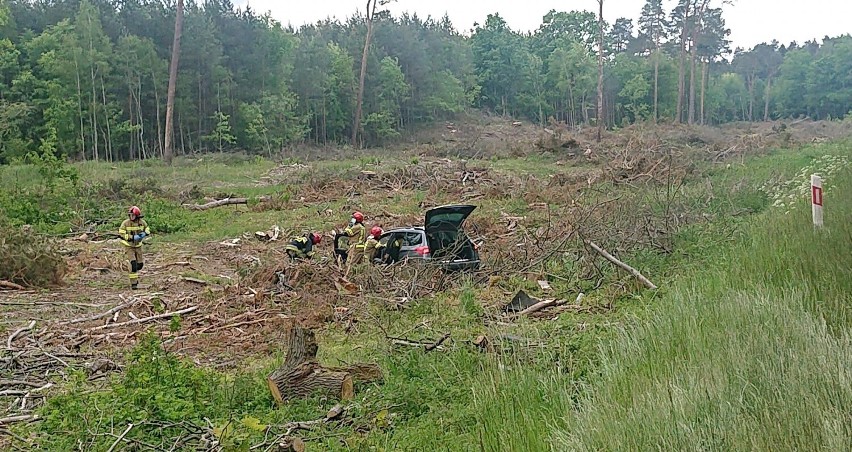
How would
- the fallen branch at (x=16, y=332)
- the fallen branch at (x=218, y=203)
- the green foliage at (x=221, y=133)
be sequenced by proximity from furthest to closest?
1. the green foliage at (x=221, y=133)
2. the fallen branch at (x=218, y=203)
3. the fallen branch at (x=16, y=332)

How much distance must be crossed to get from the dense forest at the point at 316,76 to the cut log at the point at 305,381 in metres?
17.2

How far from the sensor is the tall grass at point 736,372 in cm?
314

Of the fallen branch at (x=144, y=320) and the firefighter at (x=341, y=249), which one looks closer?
the fallen branch at (x=144, y=320)

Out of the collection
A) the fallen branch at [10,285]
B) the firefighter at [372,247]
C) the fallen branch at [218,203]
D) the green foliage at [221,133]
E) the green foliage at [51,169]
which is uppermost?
the green foliage at [221,133]

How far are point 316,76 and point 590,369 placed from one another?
5039 centimetres

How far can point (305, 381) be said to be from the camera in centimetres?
620

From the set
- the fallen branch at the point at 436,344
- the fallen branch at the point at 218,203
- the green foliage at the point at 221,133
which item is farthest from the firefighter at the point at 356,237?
the green foliage at the point at 221,133

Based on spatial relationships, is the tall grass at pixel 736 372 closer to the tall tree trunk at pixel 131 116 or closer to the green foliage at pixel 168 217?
the green foliage at pixel 168 217

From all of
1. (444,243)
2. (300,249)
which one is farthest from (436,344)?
(300,249)

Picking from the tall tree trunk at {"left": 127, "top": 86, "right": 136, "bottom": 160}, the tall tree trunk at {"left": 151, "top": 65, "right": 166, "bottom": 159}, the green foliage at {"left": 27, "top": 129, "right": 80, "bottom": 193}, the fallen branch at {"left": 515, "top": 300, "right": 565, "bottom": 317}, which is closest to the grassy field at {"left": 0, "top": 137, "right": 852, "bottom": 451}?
the fallen branch at {"left": 515, "top": 300, "right": 565, "bottom": 317}

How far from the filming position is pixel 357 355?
7617 millimetres

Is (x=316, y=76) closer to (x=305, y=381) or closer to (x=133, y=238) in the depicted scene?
(x=133, y=238)

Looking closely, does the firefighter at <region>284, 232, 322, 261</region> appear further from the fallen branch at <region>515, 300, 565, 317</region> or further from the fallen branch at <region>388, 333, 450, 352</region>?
the fallen branch at <region>388, 333, 450, 352</region>

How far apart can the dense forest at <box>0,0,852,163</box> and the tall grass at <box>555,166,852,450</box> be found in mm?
19831
